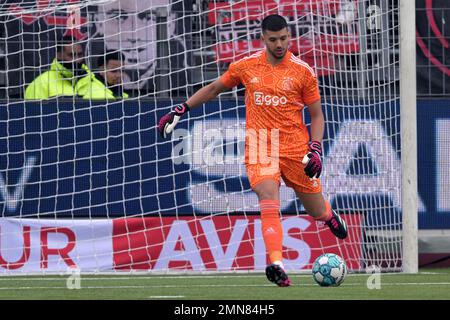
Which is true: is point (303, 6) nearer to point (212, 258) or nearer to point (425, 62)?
point (425, 62)

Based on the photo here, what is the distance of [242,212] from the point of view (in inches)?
521

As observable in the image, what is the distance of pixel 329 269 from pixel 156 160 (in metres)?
3.73

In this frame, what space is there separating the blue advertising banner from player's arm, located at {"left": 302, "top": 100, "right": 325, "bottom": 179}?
9.25 feet

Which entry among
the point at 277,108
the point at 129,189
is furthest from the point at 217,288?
the point at 129,189

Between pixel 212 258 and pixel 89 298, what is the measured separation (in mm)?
3751

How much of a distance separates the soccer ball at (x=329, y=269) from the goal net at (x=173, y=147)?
122 inches

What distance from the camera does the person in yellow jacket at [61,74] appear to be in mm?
13250

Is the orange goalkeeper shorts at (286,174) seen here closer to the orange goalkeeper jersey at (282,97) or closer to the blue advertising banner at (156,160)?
the orange goalkeeper jersey at (282,97)

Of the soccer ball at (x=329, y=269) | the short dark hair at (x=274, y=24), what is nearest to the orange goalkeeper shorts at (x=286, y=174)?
the soccer ball at (x=329, y=269)

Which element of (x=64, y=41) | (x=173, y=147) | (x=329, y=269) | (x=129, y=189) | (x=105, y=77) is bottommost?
(x=329, y=269)

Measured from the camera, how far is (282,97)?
33.8ft

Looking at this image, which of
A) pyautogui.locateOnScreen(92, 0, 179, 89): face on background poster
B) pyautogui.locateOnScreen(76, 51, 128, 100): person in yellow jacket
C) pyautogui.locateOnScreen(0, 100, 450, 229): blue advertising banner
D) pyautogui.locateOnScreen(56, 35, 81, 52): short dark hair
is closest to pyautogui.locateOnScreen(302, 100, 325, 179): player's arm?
pyautogui.locateOnScreen(0, 100, 450, 229): blue advertising banner

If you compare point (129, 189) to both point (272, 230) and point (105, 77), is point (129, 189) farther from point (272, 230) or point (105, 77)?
point (272, 230)

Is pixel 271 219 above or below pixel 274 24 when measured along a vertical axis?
below
